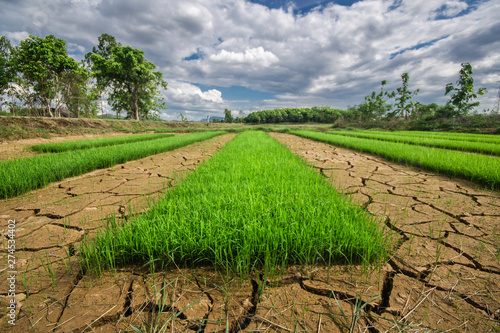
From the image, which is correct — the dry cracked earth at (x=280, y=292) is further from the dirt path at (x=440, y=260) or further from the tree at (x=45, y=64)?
the tree at (x=45, y=64)

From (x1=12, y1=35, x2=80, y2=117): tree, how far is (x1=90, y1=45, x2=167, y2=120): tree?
2.88 m

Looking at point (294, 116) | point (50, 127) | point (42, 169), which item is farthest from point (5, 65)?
point (294, 116)

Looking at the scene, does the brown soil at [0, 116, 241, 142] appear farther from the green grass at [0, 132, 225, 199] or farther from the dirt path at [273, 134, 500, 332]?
the dirt path at [273, 134, 500, 332]

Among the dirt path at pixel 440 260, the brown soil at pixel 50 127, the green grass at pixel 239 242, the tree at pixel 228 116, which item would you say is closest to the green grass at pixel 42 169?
the green grass at pixel 239 242

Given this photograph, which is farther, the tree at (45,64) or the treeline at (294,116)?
→ the treeline at (294,116)

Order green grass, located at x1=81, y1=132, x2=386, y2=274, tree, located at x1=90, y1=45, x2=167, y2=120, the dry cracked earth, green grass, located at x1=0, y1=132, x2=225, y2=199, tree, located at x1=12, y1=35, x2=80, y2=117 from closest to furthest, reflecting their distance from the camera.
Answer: the dry cracked earth < green grass, located at x1=81, y1=132, x2=386, y2=274 < green grass, located at x1=0, y1=132, x2=225, y2=199 < tree, located at x1=12, y1=35, x2=80, y2=117 < tree, located at x1=90, y1=45, x2=167, y2=120

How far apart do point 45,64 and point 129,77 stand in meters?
7.10

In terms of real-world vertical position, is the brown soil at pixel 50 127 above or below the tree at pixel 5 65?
below

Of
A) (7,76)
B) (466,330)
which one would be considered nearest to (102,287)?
(466,330)

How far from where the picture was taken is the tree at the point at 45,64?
17469mm

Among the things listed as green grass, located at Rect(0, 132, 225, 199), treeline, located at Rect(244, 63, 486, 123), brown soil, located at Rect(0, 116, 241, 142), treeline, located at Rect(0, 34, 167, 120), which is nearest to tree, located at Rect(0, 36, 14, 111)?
treeline, located at Rect(0, 34, 167, 120)

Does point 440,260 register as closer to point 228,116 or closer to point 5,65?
point 5,65

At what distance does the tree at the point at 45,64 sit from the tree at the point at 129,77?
9.45ft

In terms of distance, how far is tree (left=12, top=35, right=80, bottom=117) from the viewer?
17.5m
